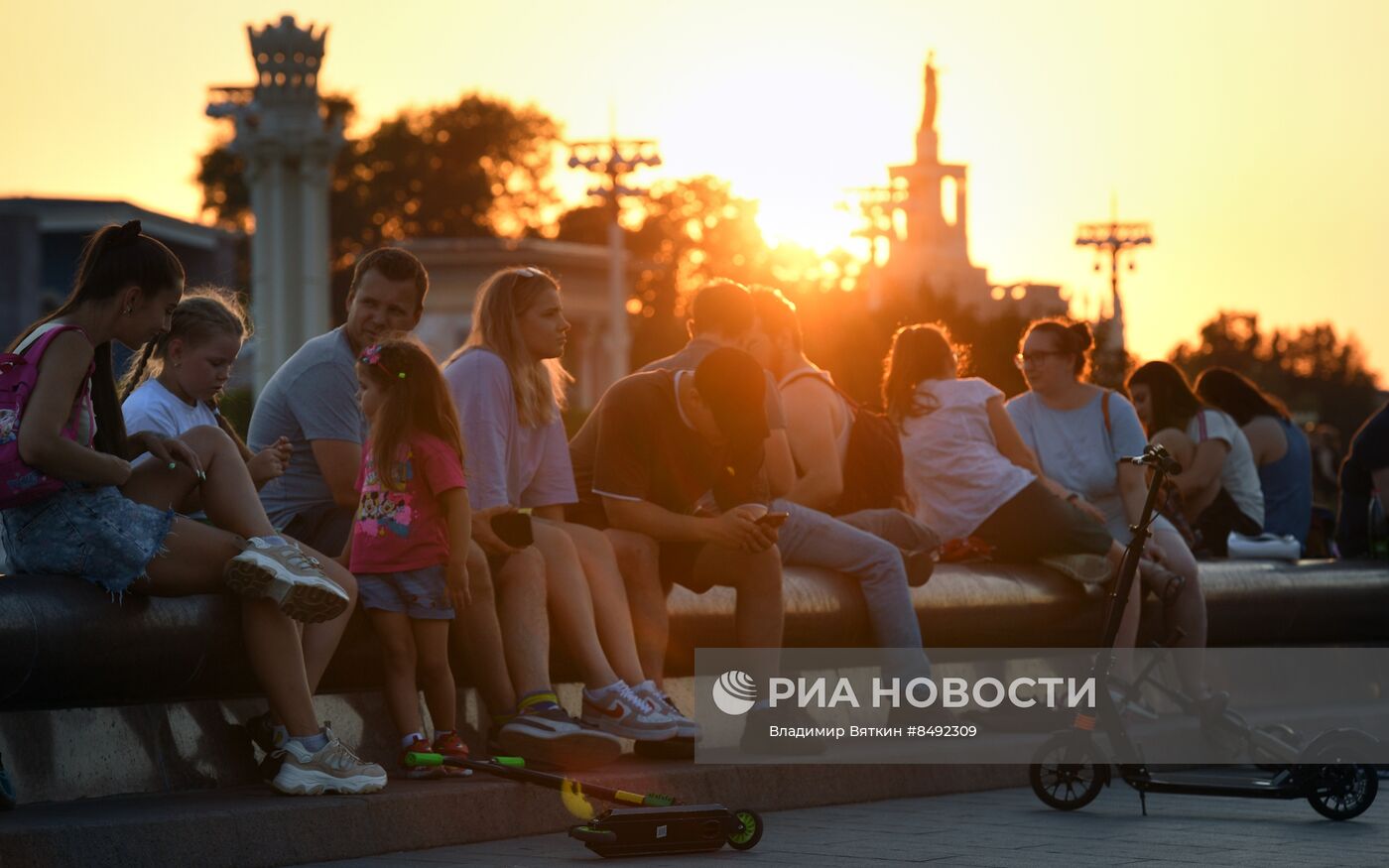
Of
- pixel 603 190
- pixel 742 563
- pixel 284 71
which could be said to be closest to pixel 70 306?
pixel 742 563

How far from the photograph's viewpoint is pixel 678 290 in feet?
298

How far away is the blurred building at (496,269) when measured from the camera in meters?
83.2

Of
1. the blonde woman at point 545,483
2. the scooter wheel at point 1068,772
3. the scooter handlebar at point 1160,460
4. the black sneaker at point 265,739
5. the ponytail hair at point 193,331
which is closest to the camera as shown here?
the black sneaker at point 265,739

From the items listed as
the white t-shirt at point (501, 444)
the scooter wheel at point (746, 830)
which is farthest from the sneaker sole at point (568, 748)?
the white t-shirt at point (501, 444)

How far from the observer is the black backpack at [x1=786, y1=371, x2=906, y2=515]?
9.79 m

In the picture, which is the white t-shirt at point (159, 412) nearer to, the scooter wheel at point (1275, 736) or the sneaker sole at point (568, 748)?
the sneaker sole at point (568, 748)

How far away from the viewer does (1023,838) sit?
7035mm

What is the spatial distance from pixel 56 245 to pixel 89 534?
280 ft

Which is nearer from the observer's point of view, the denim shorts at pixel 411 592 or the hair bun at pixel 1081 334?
the denim shorts at pixel 411 592

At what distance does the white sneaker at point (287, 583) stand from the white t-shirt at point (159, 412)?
29.7 inches

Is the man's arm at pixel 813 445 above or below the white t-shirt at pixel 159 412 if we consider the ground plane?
below

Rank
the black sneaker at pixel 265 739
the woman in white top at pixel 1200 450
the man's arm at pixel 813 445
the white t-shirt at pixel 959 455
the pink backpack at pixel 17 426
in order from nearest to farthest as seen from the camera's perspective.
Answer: the pink backpack at pixel 17 426 < the black sneaker at pixel 265 739 < the man's arm at pixel 813 445 < the white t-shirt at pixel 959 455 < the woman in white top at pixel 1200 450

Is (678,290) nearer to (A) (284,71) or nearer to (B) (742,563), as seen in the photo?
(A) (284,71)

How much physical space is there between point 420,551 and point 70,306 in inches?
53.4
